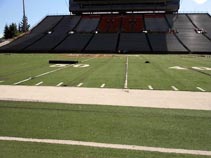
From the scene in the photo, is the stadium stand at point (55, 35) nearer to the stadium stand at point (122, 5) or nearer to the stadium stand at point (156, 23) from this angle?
the stadium stand at point (122, 5)

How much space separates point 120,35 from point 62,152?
191 feet

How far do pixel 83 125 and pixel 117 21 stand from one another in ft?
213

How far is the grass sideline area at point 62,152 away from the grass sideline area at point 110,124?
472mm

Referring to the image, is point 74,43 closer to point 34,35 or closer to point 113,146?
point 34,35

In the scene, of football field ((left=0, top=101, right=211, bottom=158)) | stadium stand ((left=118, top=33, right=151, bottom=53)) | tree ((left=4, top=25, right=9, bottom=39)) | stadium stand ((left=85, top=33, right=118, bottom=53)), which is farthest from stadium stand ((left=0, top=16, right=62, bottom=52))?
football field ((left=0, top=101, right=211, bottom=158))

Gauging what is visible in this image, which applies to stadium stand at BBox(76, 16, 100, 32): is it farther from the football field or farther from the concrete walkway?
the football field

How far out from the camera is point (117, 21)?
70.3 metres

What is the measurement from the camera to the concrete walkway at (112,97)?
31.3ft

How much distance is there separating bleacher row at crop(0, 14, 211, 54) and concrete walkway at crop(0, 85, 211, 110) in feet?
133

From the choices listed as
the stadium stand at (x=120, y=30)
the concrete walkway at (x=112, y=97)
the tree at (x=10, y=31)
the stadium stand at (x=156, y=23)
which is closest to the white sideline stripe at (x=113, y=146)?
the concrete walkway at (x=112, y=97)

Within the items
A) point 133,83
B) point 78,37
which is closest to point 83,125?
point 133,83

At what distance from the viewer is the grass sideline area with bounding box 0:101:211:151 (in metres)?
5.99

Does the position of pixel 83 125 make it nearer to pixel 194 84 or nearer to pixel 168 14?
pixel 194 84

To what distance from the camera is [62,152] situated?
525 cm
